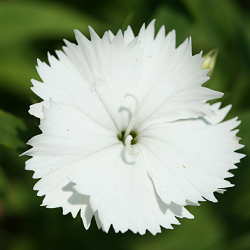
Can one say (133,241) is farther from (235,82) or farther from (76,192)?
(235,82)

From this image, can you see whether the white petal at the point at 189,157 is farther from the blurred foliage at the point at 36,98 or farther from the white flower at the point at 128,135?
the blurred foliage at the point at 36,98

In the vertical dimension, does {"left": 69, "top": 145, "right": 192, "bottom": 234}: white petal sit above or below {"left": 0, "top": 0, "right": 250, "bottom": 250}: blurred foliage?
below

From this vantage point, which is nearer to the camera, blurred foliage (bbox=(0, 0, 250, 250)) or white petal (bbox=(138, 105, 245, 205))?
white petal (bbox=(138, 105, 245, 205))

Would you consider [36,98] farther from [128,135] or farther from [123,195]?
[123,195]

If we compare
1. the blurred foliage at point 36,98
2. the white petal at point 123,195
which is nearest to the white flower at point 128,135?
the white petal at point 123,195

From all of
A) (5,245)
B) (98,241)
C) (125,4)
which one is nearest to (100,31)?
(125,4)

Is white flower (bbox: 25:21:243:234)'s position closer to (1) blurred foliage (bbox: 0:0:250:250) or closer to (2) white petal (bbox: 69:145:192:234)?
(2) white petal (bbox: 69:145:192:234)

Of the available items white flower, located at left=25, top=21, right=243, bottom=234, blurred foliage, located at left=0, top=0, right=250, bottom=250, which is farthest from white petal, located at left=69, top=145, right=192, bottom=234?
blurred foliage, located at left=0, top=0, right=250, bottom=250
